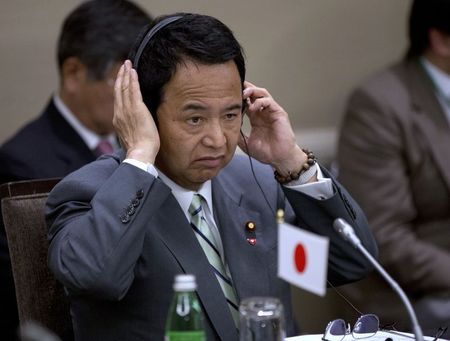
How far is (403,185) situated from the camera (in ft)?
12.8

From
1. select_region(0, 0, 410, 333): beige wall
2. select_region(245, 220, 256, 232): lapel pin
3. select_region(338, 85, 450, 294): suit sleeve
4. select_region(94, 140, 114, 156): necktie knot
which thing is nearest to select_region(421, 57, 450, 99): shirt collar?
select_region(338, 85, 450, 294): suit sleeve

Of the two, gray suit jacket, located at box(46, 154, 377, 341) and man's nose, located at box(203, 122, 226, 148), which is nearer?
gray suit jacket, located at box(46, 154, 377, 341)

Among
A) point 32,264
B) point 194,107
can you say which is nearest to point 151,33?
point 194,107

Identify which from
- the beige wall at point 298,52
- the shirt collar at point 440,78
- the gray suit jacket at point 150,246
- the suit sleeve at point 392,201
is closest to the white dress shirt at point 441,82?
the shirt collar at point 440,78

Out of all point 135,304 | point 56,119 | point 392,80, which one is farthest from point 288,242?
point 392,80

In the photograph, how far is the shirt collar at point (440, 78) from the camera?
4.06 metres

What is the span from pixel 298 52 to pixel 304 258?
292cm

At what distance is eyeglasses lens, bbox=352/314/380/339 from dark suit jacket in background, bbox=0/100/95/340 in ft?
4.71

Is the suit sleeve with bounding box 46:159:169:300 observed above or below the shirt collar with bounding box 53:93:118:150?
above

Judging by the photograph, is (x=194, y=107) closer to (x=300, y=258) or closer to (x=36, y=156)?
(x=300, y=258)

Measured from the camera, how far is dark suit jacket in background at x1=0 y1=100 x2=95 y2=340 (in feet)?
11.0

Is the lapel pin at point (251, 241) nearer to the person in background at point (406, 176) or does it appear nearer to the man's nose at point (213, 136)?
the man's nose at point (213, 136)

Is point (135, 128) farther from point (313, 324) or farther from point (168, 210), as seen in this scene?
point (313, 324)

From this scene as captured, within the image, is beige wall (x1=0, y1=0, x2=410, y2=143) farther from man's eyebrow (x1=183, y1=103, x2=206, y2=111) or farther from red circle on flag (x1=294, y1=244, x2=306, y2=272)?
red circle on flag (x1=294, y1=244, x2=306, y2=272)
